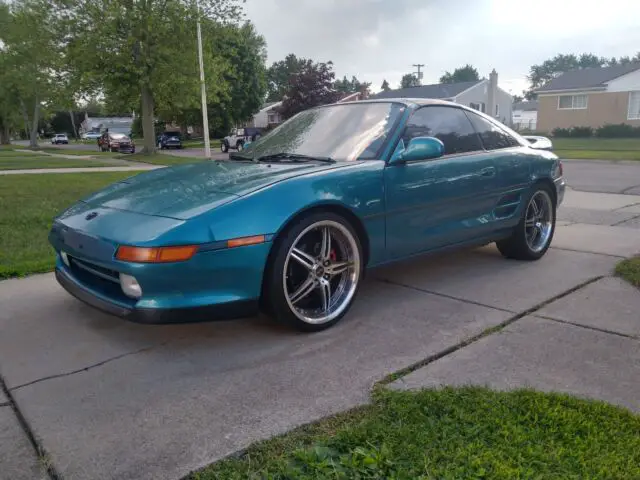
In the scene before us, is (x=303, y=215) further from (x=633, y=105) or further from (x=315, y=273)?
(x=633, y=105)

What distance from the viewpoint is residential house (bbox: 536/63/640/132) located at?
3881 cm

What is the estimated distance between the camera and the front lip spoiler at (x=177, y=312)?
9.23ft

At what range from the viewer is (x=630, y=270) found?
15.0 feet

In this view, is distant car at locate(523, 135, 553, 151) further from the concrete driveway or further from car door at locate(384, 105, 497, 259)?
the concrete driveway

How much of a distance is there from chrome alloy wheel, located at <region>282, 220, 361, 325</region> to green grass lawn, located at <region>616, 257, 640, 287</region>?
2.33 metres

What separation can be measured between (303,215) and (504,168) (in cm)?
212

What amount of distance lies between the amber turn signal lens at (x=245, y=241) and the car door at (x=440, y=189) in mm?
1042

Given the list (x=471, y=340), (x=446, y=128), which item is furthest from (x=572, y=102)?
(x=471, y=340)

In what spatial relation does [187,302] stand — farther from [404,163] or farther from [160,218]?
[404,163]

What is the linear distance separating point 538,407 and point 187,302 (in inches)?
68.0

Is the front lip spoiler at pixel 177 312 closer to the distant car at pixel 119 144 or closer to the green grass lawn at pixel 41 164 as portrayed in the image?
the green grass lawn at pixel 41 164

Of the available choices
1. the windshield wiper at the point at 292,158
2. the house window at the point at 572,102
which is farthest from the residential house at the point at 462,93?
the windshield wiper at the point at 292,158

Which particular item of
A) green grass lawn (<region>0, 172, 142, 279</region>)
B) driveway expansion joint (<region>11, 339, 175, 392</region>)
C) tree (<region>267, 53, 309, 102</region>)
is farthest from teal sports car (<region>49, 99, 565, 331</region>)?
tree (<region>267, 53, 309, 102</region>)

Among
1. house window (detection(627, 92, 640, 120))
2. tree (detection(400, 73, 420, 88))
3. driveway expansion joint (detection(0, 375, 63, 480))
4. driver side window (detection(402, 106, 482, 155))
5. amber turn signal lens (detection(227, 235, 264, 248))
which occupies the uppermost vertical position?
tree (detection(400, 73, 420, 88))
